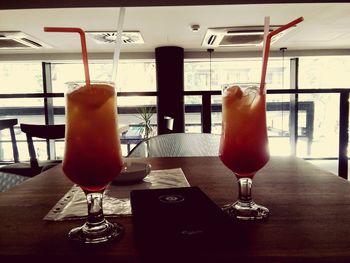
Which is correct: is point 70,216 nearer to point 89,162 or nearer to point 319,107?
point 89,162

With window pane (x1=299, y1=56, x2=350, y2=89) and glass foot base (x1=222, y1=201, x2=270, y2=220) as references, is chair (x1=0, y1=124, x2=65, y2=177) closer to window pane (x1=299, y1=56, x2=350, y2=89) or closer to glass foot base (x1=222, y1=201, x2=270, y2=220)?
glass foot base (x1=222, y1=201, x2=270, y2=220)

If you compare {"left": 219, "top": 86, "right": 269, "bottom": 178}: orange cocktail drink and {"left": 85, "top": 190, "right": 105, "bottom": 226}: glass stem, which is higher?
{"left": 219, "top": 86, "right": 269, "bottom": 178}: orange cocktail drink

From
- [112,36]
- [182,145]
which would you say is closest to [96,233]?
[182,145]

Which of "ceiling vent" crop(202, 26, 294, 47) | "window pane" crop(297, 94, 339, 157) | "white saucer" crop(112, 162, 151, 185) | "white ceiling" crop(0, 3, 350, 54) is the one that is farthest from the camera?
"window pane" crop(297, 94, 339, 157)

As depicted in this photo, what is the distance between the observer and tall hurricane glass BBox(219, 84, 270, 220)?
0.77 metres

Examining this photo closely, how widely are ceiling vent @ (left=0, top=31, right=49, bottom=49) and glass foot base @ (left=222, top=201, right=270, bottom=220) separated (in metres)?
6.34

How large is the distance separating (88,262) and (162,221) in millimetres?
150

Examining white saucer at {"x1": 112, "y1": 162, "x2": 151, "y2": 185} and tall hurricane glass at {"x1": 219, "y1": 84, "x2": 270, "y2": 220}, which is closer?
tall hurricane glass at {"x1": 219, "y1": 84, "x2": 270, "y2": 220}

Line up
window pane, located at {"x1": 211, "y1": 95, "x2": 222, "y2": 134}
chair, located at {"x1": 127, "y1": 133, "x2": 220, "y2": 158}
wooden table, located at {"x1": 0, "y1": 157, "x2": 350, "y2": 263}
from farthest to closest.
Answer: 1. window pane, located at {"x1": 211, "y1": 95, "x2": 222, "y2": 134}
2. chair, located at {"x1": 127, "y1": 133, "x2": 220, "y2": 158}
3. wooden table, located at {"x1": 0, "y1": 157, "x2": 350, "y2": 263}

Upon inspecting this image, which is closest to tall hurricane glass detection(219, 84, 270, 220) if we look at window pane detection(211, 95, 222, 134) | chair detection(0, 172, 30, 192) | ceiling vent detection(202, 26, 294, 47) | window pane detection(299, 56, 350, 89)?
window pane detection(211, 95, 222, 134)

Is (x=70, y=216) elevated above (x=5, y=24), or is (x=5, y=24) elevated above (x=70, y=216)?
(x=5, y=24)

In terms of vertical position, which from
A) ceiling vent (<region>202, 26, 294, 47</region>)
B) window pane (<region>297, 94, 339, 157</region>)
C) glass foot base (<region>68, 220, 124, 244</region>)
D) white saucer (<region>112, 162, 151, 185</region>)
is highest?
ceiling vent (<region>202, 26, 294, 47</region>)

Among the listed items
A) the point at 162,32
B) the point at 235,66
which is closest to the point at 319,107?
the point at 235,66

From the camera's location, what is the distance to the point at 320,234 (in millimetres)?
644
